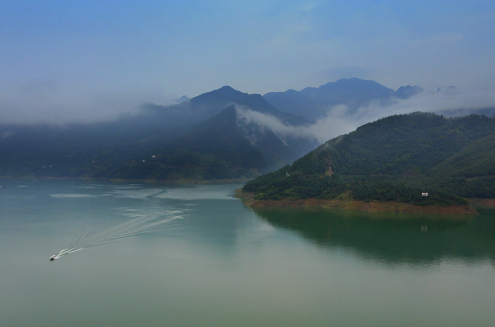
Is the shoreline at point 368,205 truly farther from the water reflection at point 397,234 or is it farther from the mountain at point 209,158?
the mountain at point 209,158

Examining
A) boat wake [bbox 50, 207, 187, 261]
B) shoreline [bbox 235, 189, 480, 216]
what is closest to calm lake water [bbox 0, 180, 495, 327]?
boat wake [bbox 50, 207, 187, 261]

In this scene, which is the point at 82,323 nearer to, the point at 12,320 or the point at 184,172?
the point at 12,320

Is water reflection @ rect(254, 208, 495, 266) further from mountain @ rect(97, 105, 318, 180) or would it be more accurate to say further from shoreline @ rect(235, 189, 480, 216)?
mountain @ rect(97, 105, 318, 180)

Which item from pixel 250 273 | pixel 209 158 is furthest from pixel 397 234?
pixel 209 158

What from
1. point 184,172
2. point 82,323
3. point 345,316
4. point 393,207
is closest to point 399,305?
point 345,316

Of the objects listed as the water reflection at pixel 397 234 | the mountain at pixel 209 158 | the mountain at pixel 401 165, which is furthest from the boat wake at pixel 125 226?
the mountain at pixel 209 158

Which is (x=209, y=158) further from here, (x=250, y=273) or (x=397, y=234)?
(x=250, y=273)
